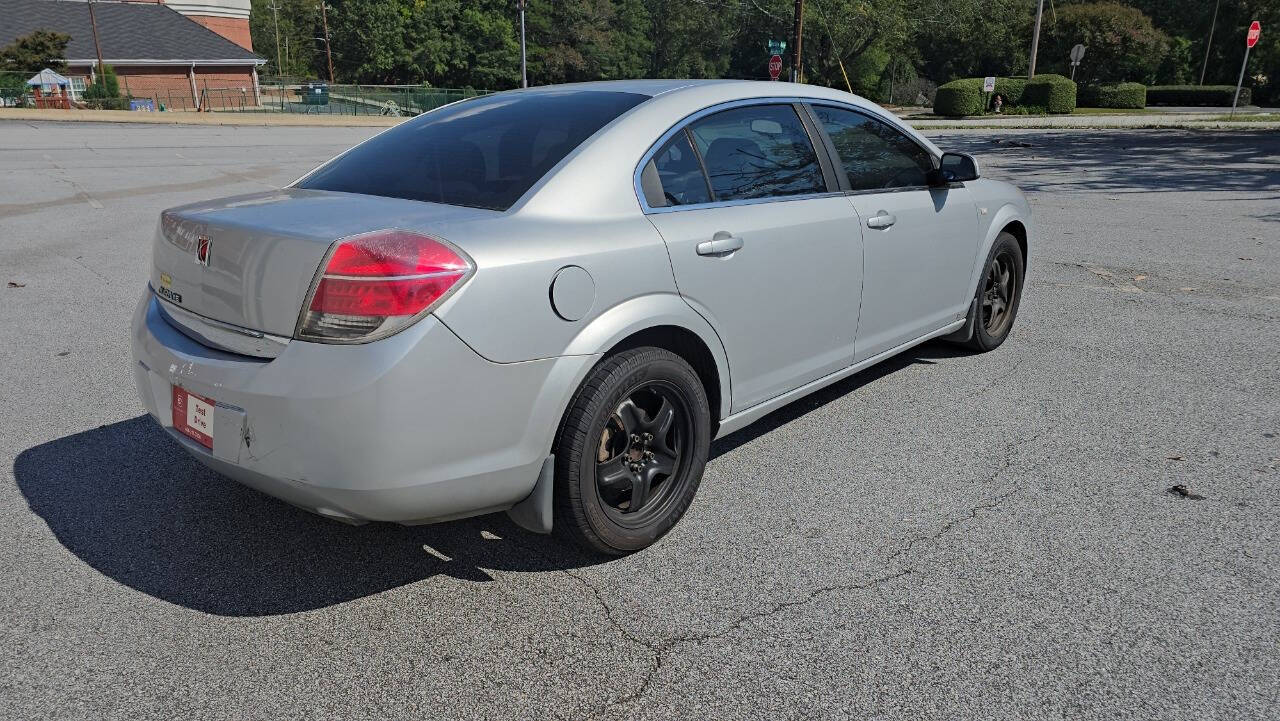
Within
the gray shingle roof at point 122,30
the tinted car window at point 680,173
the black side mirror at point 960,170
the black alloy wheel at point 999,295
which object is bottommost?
the black alloy wheel at point 999,295

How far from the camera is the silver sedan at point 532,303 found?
2525 mm

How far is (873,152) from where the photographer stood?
4.29 meters

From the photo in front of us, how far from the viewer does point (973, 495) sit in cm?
365

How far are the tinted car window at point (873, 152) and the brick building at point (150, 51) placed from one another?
5700 centimetres

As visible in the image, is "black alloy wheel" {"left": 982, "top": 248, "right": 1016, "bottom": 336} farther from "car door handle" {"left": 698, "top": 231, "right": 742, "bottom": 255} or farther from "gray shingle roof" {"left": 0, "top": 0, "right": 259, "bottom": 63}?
"gray shingle roof" {"left": 0, "top": 0, "right": 259, "bottom": 63}

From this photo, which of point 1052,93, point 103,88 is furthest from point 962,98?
point 103,88

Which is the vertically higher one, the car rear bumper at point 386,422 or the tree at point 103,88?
the car rear bumper at point 386,422

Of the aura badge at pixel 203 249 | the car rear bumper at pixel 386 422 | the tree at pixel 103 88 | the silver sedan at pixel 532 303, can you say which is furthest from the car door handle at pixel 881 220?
the tree at pixel 103 88

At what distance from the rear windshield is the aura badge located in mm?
623

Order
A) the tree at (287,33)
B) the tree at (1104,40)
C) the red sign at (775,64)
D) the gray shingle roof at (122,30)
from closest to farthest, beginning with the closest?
the red sign at (775,64) → the tree at (1104,40) → the gray shingle roof at (122,30) → the tree at (287,33)

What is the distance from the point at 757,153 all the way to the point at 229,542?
2477 millimetres

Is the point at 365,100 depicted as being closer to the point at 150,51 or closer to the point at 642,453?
the point at 150,51

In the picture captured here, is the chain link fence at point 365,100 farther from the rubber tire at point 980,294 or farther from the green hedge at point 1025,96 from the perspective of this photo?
the rubber tire at point 980,294

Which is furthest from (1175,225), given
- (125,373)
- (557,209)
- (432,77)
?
(432,77)
